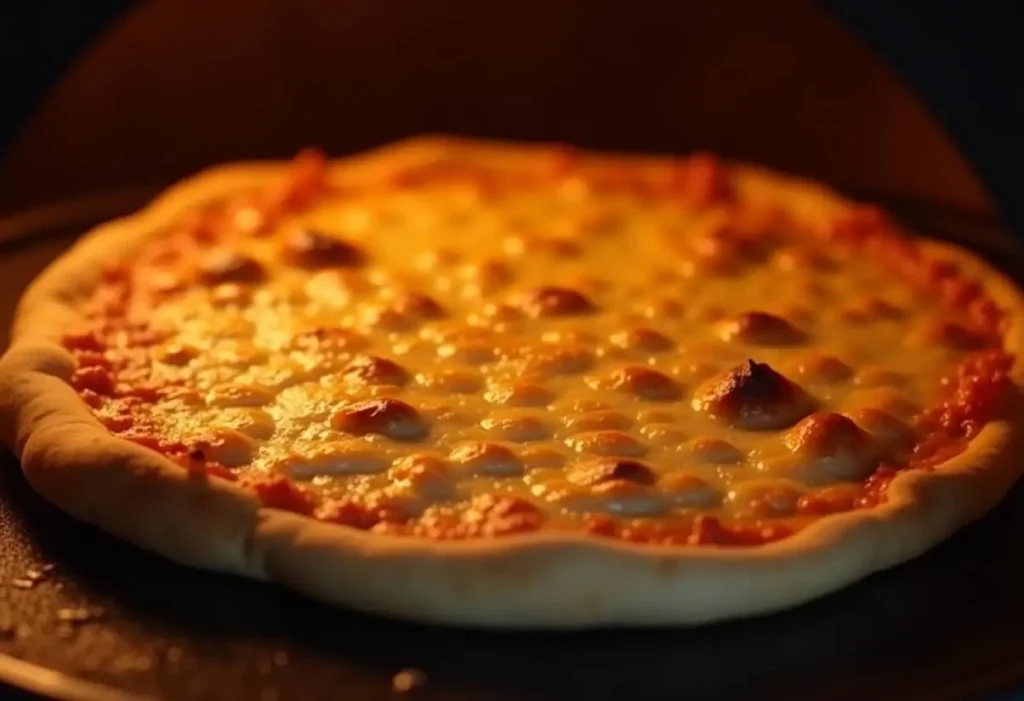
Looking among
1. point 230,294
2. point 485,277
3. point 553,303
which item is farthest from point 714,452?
point 230,294

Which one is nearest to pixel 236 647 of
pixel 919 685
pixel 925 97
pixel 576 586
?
pixel 576 586

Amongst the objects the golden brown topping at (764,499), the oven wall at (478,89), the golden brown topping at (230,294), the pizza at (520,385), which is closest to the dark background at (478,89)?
the oven wall at (478,89)

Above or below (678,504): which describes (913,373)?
above

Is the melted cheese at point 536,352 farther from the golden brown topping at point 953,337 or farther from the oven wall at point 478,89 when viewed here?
the oven wall at point 478,89

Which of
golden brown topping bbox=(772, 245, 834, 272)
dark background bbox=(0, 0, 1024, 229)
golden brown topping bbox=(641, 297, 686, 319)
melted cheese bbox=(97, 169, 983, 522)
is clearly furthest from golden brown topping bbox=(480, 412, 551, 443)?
dark background bbox=(0, 0, 1024, 229)

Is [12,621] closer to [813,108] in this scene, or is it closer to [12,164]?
[12,164]

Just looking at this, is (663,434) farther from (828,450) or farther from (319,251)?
(319,251)
